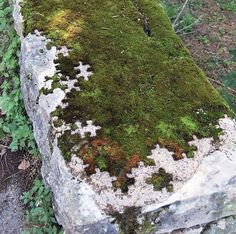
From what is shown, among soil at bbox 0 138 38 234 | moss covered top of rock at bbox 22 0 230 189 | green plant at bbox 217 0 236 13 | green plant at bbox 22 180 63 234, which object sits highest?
moss covered top of rock at bbox 22 0 230 189

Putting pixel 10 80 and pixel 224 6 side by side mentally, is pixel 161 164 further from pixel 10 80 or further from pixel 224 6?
pixel 224 6

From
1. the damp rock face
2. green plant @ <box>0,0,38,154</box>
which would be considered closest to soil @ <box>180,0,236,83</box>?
the damp rock face

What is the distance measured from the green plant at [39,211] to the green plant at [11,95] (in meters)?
0.51

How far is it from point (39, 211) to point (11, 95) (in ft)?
5.71

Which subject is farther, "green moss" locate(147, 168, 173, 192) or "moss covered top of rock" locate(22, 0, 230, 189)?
"moss covered top of rock" locate(22, 0, 230, 189)

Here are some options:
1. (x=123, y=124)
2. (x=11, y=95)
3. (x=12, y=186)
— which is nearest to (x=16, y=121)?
(x=11, y=95)

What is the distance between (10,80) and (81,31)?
1510 mm

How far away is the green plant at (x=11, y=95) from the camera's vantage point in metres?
4.66

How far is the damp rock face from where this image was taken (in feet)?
10.2

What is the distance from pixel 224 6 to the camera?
7844 mm

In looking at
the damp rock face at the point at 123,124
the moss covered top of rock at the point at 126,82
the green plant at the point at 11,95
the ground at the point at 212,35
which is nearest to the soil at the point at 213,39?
the ground at the point at 212,35

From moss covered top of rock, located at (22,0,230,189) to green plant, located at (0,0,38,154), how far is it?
35.8 inches

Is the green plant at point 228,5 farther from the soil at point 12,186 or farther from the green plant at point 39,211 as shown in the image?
the green plant at point 39,211

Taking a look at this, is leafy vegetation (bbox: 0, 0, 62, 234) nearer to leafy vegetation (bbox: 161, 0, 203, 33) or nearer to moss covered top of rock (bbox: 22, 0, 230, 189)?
moss covered top of rock (bbox: 22, 0, 230, 189)
